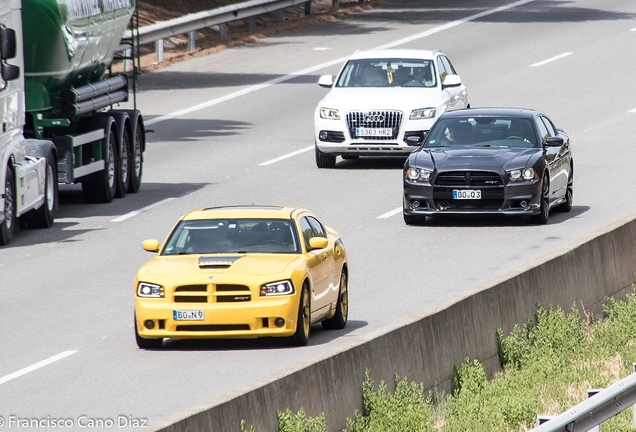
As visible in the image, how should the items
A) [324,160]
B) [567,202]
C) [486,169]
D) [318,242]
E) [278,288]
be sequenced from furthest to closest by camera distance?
1. [324,160]
2. [567,202]
3. [486,169]
4. [318,242]
5. [278,288]

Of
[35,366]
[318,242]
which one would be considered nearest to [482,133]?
[318,242]

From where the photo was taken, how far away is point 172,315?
14492mm

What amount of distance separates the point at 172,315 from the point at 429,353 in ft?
7.82

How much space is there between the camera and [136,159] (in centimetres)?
2672

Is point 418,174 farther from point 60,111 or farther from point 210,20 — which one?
point 210,20

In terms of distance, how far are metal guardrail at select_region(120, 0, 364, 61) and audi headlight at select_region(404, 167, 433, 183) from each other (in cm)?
1521

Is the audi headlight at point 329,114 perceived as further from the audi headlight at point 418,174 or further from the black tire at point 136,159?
the audi headlight at point 418,174

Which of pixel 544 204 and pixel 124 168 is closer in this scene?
pixel 544 204

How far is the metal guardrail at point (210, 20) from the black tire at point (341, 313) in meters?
21.2

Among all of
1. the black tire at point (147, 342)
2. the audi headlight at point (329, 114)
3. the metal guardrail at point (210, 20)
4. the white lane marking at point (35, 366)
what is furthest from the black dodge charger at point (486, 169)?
the metal guardrail at point (210, 20)

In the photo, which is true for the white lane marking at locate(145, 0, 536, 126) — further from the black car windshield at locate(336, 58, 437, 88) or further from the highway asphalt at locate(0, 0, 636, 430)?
the black car windshield at locate(336, 58, 437, 88)

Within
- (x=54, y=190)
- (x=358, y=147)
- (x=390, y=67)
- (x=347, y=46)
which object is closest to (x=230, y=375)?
(x=54, y=190)

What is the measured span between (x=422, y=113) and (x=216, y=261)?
13695 mm

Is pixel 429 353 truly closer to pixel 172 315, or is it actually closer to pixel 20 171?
pixel 172 315
